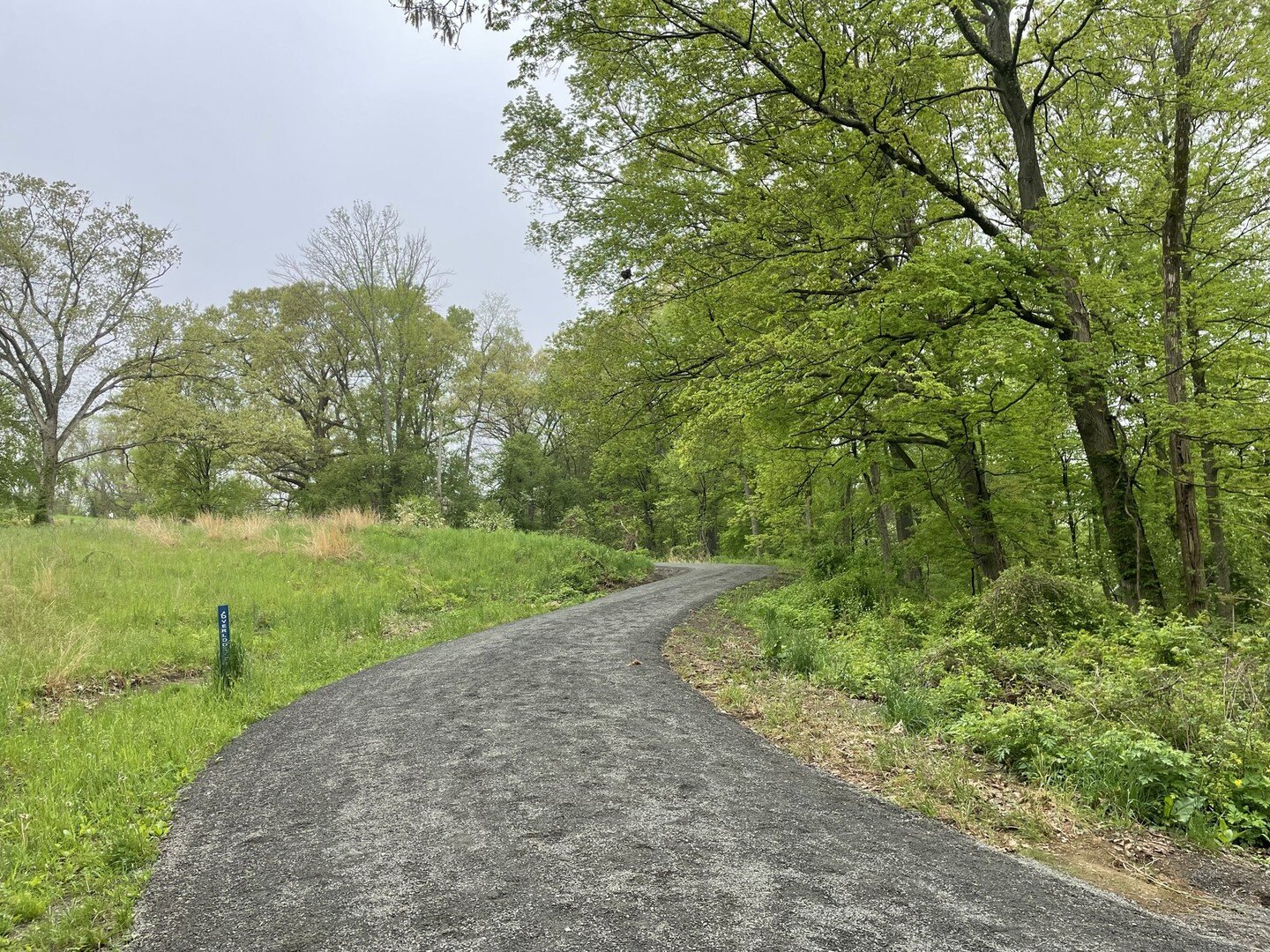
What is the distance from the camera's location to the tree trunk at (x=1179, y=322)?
7.66 meters

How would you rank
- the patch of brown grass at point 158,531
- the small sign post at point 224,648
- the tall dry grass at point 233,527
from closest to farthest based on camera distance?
1. the small sign post at point 224,648
2. the patch of brown grass at point 158,531
3. the tall dry grass at point 233,527

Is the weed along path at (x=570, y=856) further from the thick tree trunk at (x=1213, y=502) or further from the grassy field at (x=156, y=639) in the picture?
the thick tree trunk at (x=1213, y=502)

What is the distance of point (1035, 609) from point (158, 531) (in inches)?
648

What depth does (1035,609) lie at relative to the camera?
23.6ft

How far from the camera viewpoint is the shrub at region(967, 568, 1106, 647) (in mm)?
6992

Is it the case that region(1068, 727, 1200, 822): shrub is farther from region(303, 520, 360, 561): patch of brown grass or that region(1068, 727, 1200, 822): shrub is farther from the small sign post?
region(303, 520, 360, 561): patch of brown grass

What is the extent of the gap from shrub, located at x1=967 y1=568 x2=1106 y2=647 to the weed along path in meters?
3.79

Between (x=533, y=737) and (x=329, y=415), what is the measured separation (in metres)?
31.6

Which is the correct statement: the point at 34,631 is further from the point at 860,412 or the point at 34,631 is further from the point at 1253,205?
the point at 1253,205

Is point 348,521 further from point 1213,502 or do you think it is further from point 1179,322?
point 1213,502

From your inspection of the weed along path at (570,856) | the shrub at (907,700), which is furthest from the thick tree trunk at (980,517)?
the weed along path at (570,856)

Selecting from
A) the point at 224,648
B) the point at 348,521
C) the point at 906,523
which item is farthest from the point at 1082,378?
the point at 348,521

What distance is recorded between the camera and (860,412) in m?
10.2

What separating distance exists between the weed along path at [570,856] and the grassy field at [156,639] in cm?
37
